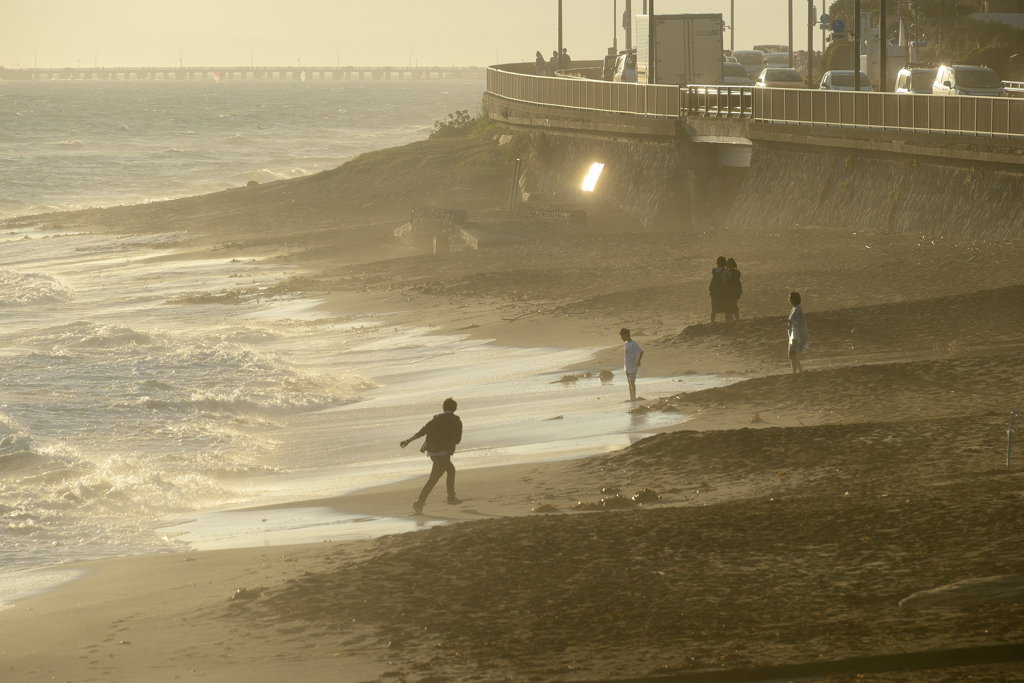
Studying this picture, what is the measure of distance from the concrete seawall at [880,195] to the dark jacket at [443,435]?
1490 cm

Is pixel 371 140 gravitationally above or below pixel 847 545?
above

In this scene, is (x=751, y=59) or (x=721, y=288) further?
(x=751, y=59)

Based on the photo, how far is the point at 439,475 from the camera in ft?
41.6

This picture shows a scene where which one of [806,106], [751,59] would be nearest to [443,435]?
[806,106]

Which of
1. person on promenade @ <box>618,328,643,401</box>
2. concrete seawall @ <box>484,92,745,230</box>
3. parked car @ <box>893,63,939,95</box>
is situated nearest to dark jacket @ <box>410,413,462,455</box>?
person on promenade @ <box>618,328,643,401</box>

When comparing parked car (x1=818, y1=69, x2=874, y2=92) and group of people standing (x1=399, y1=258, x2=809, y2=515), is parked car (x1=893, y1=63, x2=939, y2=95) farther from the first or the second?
group of people standing (x1=399, y1=258, x2=809, y2=515)

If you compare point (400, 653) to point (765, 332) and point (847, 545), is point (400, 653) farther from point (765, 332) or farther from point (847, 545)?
point (765, 332)

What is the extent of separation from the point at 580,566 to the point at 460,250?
24.3 m

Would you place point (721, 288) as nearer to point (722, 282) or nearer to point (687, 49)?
point (722, 282)

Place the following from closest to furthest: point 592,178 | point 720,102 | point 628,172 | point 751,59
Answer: point 720,102, point 628,172, point 592,178, point 751,59

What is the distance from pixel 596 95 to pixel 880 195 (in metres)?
13.5

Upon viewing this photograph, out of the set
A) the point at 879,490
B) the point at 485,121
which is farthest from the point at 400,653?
the point at 485,121

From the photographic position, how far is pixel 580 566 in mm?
9727

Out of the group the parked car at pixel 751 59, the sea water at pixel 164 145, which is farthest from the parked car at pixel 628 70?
the sea water at pixel 164 145
